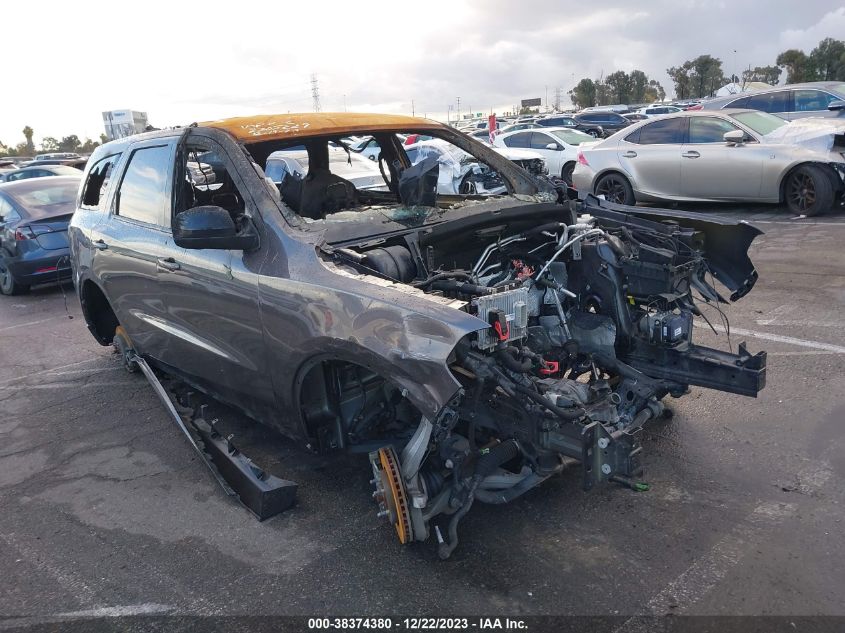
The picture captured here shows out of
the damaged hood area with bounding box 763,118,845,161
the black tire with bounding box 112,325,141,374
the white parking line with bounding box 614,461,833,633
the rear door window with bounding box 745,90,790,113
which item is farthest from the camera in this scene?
the rear door window with bounding box 745,90,790,113

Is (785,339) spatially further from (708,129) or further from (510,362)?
(708,129)

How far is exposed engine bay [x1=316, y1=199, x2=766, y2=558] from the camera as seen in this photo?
9.16ft

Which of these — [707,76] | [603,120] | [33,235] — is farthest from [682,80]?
[33,235]

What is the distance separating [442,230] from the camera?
12.0 feet

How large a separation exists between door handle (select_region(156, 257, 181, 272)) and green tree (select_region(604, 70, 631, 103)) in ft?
266

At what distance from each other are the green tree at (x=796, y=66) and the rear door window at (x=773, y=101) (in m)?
44.4

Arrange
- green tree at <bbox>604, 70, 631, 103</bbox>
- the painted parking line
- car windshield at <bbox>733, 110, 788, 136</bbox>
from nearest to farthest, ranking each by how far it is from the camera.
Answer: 1. the painted parking line
2. car windshield at <bbox>733, 110, 788, 136</bbox>
3. green tree at <bbox>604, 70, 631, 103</bbox>

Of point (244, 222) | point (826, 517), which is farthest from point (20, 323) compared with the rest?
point (826, 517)

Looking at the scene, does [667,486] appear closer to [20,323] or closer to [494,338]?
[494,338]

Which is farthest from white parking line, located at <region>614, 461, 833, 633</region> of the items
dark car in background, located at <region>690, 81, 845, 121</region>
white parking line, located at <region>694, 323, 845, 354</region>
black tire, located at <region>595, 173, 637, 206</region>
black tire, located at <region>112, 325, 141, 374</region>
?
dark car in background, located at <region>690, 81, 845, 121</region>

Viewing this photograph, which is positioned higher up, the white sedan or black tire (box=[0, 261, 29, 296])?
the white sedan

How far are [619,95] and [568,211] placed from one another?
266 feet

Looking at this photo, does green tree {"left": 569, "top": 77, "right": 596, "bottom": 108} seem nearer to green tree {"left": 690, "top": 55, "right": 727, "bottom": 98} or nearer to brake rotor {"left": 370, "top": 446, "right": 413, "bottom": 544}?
green tree {"left": 690, "top": 55, "right": 727, "bottom": 98}

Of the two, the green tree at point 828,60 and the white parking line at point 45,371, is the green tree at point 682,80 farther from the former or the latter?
the white parking line at point 45,371
